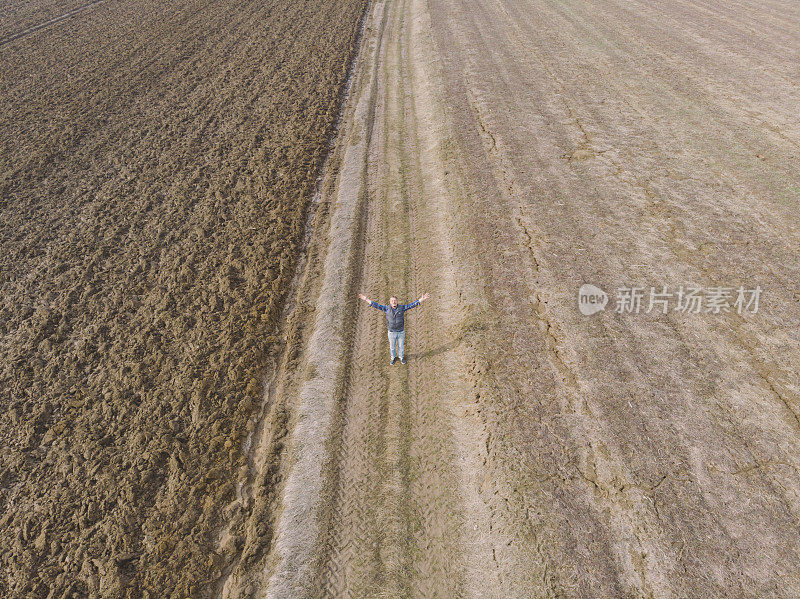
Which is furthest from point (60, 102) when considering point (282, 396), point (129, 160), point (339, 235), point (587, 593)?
point (587, 593)

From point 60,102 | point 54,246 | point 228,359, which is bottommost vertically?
point 228,359

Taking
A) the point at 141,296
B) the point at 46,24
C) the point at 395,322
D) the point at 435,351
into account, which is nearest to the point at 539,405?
the point at 435,351

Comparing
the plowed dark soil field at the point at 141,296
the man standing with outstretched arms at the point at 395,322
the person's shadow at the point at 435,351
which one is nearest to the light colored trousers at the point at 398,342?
the man standing with outstretched arms at the point at 395,322

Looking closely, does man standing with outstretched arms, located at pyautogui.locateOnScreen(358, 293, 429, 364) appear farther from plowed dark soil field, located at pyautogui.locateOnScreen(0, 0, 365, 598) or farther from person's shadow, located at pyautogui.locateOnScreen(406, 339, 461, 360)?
plowed dark soil field, located at pyautogui.locateOnScreen(0, 0, 365, 598)

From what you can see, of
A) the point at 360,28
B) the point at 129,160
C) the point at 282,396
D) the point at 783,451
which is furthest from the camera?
the point at 360,28

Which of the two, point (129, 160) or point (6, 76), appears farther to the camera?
point (6, 76)

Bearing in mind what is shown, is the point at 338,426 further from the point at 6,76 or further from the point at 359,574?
the point at 6,76
